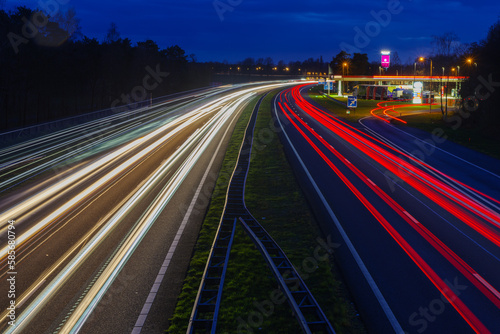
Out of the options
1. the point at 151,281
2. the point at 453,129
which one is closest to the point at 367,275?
the point at 151,281

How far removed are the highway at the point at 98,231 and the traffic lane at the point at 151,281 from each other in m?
0.03

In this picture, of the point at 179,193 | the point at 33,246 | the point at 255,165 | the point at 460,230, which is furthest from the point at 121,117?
the point at 460,230

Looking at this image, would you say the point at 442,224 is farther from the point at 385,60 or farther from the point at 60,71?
the point at 385,60

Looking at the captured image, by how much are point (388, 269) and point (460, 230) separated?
5.40 m

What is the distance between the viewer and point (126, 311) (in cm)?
1045

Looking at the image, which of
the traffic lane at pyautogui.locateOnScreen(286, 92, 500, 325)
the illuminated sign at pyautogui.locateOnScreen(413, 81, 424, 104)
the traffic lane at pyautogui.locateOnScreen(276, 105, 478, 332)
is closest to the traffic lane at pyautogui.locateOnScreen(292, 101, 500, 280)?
the traffic lane at pyautogui.locateOnScreen(286, 92, 500, 325)

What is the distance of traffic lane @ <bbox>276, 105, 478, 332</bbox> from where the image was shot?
10523 mm

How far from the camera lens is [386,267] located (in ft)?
43.2

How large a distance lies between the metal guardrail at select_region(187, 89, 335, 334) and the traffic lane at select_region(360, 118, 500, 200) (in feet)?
45.1

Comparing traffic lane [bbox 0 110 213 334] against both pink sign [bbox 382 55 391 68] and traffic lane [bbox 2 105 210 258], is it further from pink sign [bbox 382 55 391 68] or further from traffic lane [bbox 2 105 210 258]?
pink sign [bbox 382 55 391 68]

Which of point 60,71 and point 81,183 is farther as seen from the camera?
point 60,71

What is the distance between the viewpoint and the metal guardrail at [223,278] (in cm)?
957

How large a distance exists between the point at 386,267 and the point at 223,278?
5.46m

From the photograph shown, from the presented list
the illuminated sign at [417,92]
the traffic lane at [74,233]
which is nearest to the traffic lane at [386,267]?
the traffic lane at [74,233]
